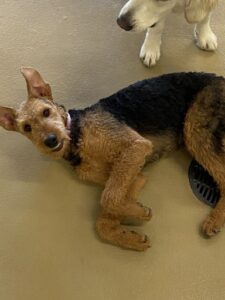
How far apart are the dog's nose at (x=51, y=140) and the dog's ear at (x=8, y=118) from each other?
5.6 inches

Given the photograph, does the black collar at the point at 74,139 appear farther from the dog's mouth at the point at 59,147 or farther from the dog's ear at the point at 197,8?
the dog's ear at the point at 197,8

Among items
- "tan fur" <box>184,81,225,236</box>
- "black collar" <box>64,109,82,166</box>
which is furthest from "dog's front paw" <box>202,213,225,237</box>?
"black collar" <box>64,109,82,166</box>

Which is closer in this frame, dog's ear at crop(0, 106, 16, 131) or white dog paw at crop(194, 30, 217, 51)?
dog's ear at crop(0, 106, 16, 131)

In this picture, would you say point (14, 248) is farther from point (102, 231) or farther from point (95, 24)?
point (95, 24)

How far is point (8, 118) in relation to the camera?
Answer: 1.68 metres

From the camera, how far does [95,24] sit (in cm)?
225

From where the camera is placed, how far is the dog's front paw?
5.54 feet

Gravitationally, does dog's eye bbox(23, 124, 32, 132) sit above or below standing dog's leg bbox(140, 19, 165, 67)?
below

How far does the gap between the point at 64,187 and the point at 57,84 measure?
50cm

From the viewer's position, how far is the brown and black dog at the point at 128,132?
167 centimetres

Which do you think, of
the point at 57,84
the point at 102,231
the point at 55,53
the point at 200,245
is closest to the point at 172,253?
the point at 200,245

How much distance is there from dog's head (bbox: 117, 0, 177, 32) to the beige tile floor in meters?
0.33

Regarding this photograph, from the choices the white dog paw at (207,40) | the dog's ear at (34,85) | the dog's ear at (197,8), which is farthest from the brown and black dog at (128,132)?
the white dog paw at (207,40)

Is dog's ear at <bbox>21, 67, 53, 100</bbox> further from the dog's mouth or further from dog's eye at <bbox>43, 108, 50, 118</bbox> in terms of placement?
the dog's mouth
